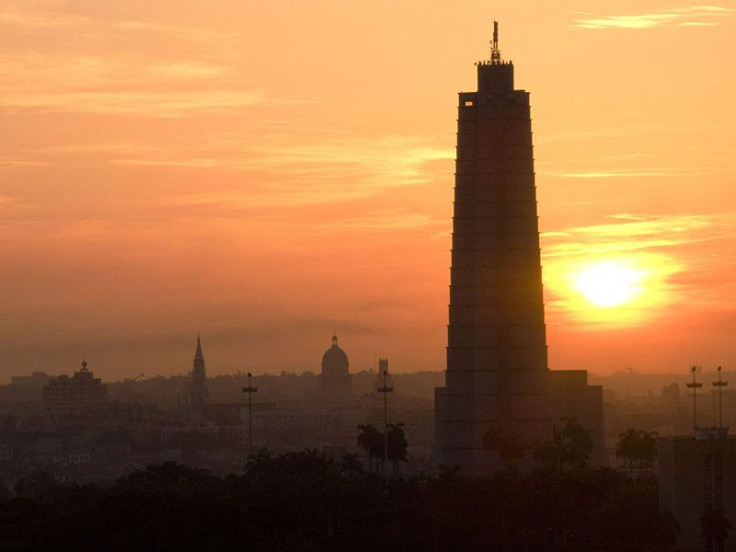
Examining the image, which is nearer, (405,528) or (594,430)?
(405,528)

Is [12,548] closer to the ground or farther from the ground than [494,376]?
closer to the ground

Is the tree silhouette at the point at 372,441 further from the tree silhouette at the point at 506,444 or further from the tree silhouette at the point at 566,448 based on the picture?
the tree silhouette at the point at 506,444

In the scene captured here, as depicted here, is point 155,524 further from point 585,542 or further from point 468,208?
point 468,208

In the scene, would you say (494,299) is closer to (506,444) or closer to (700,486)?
(506,444)

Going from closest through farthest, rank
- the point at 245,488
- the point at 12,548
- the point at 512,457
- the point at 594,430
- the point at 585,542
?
the point at 12,548, the point at 585,542, the point at 245,488, the point at 512,457, the point at 594,430

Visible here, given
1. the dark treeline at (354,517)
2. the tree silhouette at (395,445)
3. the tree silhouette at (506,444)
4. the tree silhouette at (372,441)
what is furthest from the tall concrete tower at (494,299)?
the dark treeline at (354,517)

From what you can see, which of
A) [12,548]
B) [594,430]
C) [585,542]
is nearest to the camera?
[12,548]

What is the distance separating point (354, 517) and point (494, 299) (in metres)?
28.9

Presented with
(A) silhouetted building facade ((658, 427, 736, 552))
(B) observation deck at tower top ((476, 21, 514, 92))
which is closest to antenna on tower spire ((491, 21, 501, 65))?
(B) observation deck at tower top ((476, 21, 514, 92))

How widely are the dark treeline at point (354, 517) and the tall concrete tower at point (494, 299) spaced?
49.9 ft

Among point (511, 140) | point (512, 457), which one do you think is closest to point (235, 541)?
point (512, 457)

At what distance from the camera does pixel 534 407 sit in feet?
451

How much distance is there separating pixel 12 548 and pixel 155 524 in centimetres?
773

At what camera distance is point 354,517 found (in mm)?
110938
